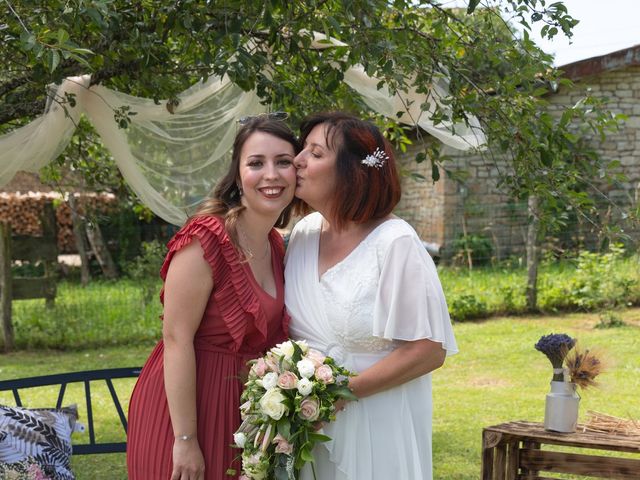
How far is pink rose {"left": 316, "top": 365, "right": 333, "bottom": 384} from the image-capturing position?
9.07 feet

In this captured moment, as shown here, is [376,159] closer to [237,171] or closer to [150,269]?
[237,171]

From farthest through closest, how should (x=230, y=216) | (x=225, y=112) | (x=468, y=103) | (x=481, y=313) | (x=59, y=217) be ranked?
(x=59, y=217) < (x=481, y=313) < (x=225, y=112) < (x=468, y=103) < (x=230, y=216)

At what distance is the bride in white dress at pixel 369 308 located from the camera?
2.96 metres

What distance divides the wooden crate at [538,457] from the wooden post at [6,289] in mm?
7558

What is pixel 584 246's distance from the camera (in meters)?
13.3

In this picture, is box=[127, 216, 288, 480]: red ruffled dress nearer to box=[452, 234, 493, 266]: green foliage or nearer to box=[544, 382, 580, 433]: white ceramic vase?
box=[544, 382, 580, 433]: white ceramic vase

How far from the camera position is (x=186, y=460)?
119 inches

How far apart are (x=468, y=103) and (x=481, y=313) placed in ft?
24.8

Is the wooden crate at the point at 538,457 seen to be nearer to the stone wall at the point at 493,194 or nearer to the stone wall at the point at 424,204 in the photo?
the stone wall at the point at 493,194

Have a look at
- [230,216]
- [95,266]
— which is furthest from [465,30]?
[95,266]

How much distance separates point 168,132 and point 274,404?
117 inches

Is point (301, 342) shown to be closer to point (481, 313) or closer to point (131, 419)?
point (131, 419)

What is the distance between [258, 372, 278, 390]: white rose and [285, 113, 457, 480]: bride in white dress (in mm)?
304

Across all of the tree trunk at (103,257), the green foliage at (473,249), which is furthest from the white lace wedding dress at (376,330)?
the tree trunk at (103,257)
